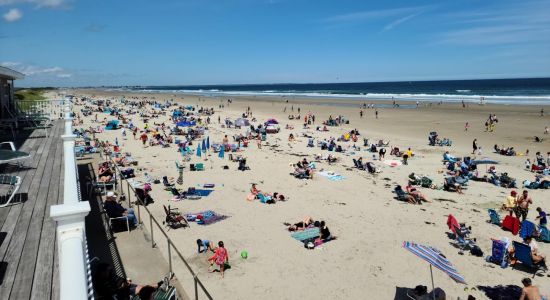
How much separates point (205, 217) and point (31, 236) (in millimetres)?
6087

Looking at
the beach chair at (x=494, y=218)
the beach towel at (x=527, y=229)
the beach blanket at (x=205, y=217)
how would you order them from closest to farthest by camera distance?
the beach towel at (x=527, y=229), the beach blanket at (x=205, y=217), the beach chair at (x=494, y=218)

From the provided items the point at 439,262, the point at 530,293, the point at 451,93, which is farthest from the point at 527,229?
the point at 451,93

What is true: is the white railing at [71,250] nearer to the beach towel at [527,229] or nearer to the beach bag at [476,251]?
the beach bag at [476,251]

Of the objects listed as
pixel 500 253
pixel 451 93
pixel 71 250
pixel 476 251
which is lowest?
pixel 476 251

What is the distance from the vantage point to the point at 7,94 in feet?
54.6

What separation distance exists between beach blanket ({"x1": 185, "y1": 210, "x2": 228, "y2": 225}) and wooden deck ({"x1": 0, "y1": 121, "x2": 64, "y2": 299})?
12.6ft

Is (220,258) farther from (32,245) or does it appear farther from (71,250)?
(71,250)

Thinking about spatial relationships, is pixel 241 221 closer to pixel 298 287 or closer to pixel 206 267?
pixel 206 267

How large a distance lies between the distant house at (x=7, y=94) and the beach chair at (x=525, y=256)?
1671 cm

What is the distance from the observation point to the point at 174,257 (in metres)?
8.70

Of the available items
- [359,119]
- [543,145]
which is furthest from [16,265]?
[359,119]

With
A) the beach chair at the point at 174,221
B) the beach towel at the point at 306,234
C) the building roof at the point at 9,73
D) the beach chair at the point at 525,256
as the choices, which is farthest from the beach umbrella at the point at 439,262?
the building roof at the point at 9,73

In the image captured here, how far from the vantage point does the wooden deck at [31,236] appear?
172 inches

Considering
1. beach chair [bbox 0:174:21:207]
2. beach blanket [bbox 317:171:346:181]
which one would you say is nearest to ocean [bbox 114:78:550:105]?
beach blanket [bbox 317:171:346:181]
